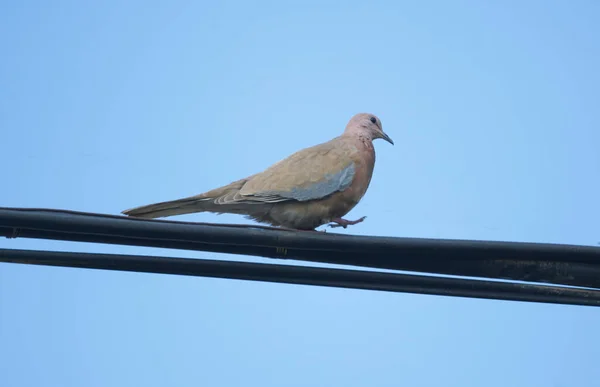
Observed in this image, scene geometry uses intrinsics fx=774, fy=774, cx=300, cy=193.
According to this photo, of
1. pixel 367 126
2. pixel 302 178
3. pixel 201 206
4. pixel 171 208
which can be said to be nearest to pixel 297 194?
pixel 302 178

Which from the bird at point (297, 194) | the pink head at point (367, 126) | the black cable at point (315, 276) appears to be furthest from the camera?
the pink head at point (367, 126)

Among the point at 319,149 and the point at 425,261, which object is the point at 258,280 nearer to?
the point at 425,261

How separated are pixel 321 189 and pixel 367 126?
1550mm

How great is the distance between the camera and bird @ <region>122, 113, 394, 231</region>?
16.1 feet

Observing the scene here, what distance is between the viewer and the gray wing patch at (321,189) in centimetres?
493

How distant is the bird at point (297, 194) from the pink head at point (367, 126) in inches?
32.8

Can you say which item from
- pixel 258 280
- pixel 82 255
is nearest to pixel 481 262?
pixel 258 280

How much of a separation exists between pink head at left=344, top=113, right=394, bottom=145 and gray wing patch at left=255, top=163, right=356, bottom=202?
1028mm

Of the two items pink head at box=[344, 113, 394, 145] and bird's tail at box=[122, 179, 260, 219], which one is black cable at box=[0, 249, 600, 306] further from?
pink head at box=[344, 113, 394, 145]

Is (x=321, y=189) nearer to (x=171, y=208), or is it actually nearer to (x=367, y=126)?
(x=171, y=208)

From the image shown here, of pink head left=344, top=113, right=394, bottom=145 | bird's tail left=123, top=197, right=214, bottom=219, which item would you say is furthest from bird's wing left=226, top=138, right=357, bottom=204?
pink head left=344, top=113, right=394, bottom=145

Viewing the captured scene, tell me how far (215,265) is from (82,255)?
557 mm

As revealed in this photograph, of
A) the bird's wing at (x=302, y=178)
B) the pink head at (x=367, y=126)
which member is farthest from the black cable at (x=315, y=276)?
the pink head at (x=367, y=126)

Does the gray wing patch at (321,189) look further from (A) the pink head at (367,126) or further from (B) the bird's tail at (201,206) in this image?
(A) the pink head at (367,126)
